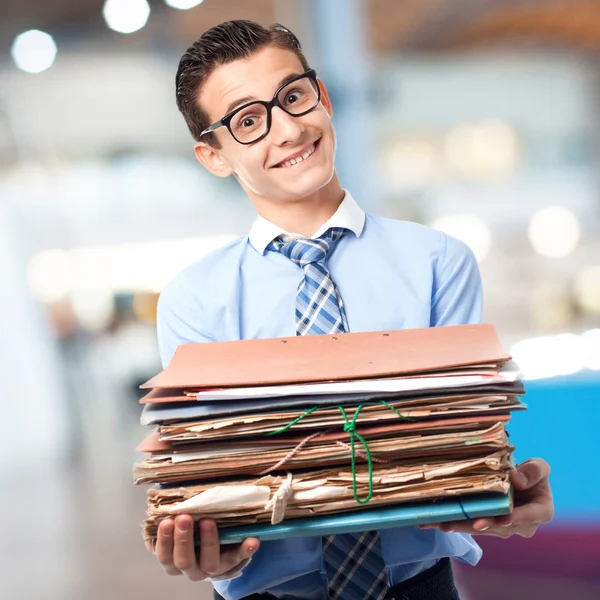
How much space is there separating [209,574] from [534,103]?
14.2 ft

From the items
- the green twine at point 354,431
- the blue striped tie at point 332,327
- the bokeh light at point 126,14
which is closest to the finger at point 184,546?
the green twine at point 354,431

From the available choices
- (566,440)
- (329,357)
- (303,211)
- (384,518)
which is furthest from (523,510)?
(566,440)

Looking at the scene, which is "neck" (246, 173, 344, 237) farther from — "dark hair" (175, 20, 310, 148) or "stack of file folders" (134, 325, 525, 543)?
"stack of file folders" (134, 325, 525, 543)

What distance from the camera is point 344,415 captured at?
102 centimetres

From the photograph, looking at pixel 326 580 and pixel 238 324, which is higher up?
pixel 238 324

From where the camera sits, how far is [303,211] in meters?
1.42

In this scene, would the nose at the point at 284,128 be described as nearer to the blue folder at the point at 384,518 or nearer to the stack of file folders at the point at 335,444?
the stack of file folders at the point at 335,444

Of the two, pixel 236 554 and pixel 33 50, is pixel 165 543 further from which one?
pixel 33 50

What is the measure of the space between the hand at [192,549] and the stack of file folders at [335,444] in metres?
0.01

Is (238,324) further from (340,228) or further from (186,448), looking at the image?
(186,448)

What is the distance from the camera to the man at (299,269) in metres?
1.31

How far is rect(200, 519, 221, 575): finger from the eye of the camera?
3.46 ft

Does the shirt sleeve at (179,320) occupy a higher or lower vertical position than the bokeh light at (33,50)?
lower

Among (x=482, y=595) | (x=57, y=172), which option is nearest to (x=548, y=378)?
(x=482, y=595)
